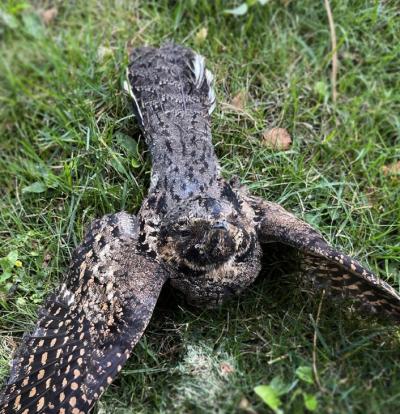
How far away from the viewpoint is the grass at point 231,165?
275 cm

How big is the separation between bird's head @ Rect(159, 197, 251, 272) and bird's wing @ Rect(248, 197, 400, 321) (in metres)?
0.17

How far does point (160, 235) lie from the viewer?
307 cm

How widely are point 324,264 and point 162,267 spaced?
846 mm

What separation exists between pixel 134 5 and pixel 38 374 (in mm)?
2712

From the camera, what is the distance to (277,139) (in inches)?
148

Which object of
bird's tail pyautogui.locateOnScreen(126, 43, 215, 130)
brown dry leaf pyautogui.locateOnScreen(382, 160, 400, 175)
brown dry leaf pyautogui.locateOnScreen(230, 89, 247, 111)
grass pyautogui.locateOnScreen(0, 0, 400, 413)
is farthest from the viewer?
brown dry leaf pyautogui.locateOnScreen(230, 89, 247, 111)

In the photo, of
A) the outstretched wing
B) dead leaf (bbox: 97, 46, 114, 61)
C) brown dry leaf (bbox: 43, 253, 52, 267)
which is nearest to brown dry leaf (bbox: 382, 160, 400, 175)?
the outstretched wing

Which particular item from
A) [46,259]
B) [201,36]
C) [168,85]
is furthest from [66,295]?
[201,36]

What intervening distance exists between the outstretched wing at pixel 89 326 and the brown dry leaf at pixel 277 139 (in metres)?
1.06

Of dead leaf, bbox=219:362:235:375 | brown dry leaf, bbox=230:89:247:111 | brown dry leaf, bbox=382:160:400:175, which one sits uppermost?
brown dry leaf, bbox=230:89:247:111

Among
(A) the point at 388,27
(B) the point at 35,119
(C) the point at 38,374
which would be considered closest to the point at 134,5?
(B) the point at 35,119

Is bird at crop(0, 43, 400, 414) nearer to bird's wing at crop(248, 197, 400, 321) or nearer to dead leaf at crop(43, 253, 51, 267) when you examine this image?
bird's wing at crop(248, 197, 400, 321)

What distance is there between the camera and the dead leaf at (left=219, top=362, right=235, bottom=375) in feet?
9.12

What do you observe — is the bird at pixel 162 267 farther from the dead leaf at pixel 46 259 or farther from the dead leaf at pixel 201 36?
the dead leaf at pixel 201 36
